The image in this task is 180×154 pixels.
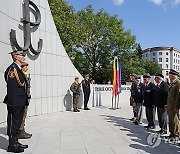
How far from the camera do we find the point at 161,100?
619 centimetres

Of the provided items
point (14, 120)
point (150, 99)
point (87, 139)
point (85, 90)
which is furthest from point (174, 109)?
point (85, 90)

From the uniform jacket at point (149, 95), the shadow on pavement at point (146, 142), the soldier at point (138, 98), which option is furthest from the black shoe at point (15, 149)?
the soldier at point (138, 98)

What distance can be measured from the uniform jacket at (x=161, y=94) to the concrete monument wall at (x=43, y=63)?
4.40m

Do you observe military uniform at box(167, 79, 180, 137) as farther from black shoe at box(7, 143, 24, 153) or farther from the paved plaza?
black shoe at box(7, 143, 24, 153)

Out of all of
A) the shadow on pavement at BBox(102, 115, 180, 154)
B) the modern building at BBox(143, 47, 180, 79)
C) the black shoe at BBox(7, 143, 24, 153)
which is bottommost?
the shadow on pavement at BBox(102, 115, 180, 154)

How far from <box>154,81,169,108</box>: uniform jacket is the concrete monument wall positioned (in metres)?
4.40

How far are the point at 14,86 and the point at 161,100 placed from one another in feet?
12.0

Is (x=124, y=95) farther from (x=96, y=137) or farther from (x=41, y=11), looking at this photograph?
(x=96, y=137)

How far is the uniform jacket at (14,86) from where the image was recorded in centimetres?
449

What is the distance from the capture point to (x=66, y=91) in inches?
431

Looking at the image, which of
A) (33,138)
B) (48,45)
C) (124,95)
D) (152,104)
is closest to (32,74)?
(48,45)

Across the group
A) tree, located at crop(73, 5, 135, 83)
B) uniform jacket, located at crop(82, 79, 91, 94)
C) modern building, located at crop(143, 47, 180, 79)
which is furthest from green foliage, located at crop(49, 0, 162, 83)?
modern building, located at crop(143, 47, 180, 79)

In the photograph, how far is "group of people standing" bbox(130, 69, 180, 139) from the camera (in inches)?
213

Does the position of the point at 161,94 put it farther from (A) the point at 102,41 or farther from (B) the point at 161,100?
(A) the point at 102,41
